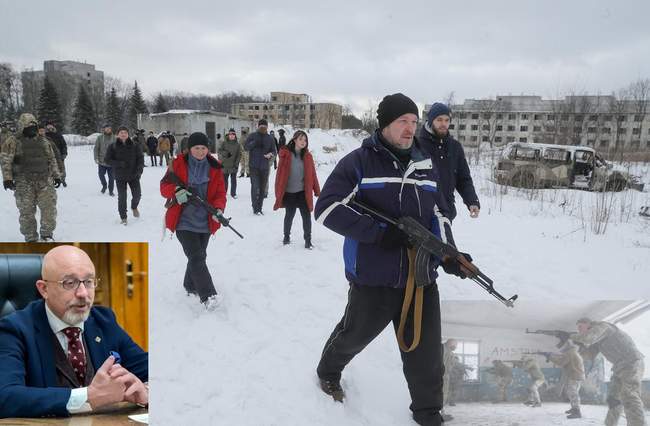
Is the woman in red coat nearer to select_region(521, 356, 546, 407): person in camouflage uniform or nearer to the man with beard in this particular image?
select_region(521, 356, 546, 407): person in camouflage uniform

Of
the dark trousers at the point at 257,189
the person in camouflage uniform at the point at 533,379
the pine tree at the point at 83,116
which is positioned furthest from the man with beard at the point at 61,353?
the pine tree at the point at 83,116

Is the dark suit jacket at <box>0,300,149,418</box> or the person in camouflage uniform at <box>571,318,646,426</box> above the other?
the dark suit jacket at <box>0,300,149,418</box>

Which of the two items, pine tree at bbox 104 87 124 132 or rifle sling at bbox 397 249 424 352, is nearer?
rifle sling at bbox 397 249 424 352

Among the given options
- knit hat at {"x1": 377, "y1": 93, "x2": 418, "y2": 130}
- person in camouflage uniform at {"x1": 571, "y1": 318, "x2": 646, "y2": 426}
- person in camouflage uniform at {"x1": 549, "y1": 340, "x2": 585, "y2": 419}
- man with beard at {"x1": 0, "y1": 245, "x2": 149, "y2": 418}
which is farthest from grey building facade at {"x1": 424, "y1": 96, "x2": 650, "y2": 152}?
man with beard at {"x1": 0, "y1": 245, "x2": 149, "y2": 418}

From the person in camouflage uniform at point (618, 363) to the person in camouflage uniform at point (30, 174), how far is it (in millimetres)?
5831

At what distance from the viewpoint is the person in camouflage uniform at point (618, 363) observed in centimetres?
251

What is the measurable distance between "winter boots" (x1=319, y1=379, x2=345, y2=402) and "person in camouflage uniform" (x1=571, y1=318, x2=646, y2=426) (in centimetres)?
139

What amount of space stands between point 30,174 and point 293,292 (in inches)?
146

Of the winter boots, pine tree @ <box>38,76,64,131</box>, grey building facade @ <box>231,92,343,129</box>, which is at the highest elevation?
grey building facade @ <box>231,92,343,129</box>

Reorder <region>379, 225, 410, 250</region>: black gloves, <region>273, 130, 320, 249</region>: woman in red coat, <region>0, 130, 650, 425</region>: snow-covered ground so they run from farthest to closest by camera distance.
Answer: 1. <region>273, 130, 320, 249</region>: woman in red coat
2. <region>0, 130, 650, 425</region>: snow-covered ground
3. <region>379, 225, 410, 250</region>: black gloves

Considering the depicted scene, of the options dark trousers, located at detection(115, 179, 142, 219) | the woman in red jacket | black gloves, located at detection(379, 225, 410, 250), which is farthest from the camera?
dark trousers, located at detection(115, 179, 142, 219)

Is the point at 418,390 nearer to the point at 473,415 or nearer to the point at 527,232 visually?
the point at 473,415

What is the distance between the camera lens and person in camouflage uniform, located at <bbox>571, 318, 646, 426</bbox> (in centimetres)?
251

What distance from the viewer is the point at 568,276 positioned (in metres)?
5.35
